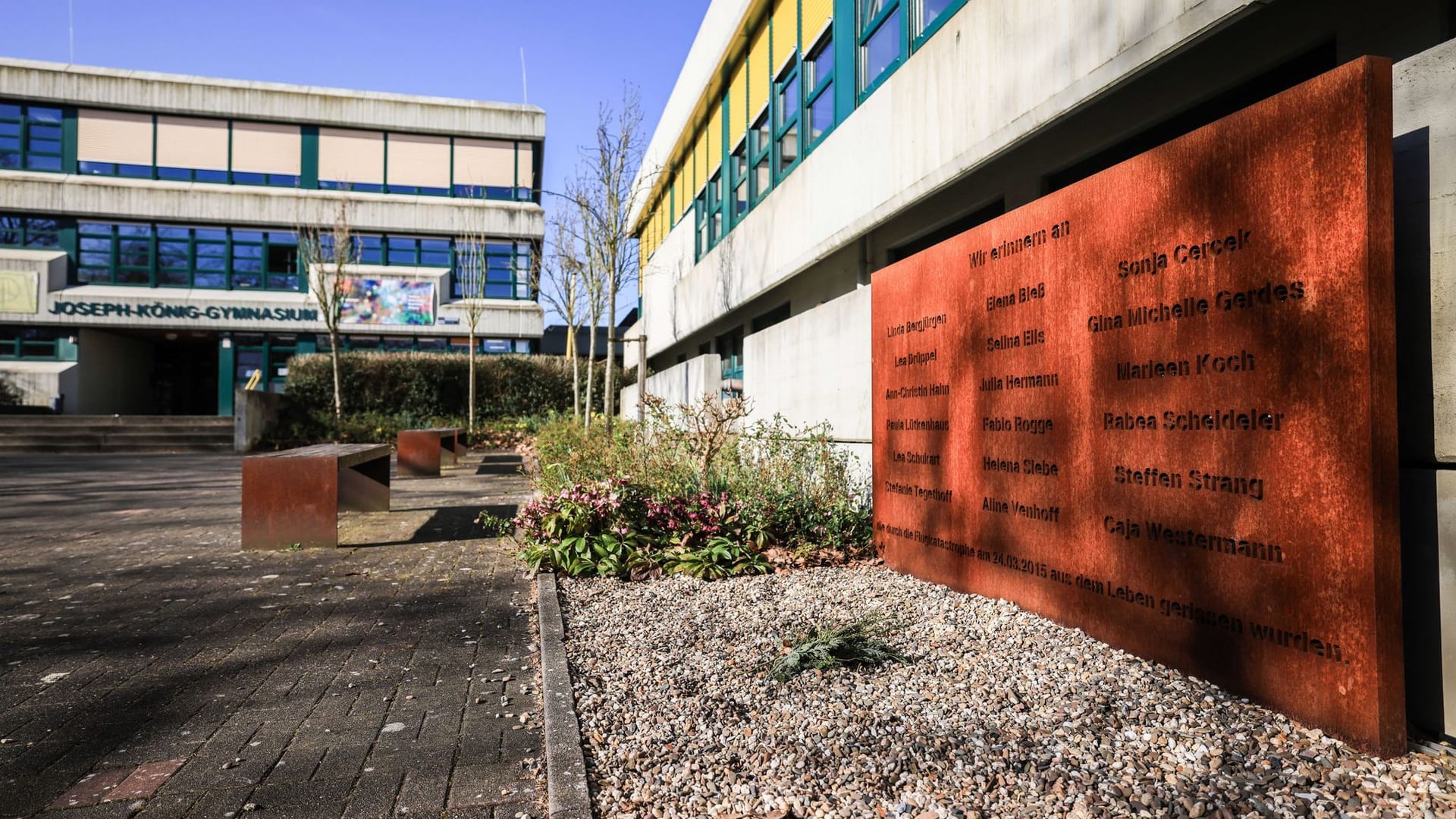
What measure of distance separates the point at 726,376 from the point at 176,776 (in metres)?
12.8

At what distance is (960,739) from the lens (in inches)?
105

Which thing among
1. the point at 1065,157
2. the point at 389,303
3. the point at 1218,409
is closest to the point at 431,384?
the point at 389,303

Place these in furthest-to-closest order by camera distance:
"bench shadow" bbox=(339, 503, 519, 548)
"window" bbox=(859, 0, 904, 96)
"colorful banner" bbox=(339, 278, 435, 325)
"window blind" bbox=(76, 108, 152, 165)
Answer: "colorful banner" bbox=(339, 278, 435, 325)
"window blind" bbox=(76, 108, 152, 165)
"window" bbox=(859, 0, 904, 96)
"bench shadow" bbox=(339, 503, 519, 548)

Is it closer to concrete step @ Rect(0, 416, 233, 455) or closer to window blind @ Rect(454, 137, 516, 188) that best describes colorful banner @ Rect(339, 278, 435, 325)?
window blind @ Rect(454, 137, 516, 188)

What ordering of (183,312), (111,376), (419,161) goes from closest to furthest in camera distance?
(183,312) < (111,376) < (419,161)

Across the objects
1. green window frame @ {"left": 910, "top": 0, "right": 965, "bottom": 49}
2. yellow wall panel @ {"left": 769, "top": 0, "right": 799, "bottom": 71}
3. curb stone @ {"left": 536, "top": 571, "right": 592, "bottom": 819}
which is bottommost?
curb stone @ {"left": 536, "top": 571, "right": 592, "bottom": 819}

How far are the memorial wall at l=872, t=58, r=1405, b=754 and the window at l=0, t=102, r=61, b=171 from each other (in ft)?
115

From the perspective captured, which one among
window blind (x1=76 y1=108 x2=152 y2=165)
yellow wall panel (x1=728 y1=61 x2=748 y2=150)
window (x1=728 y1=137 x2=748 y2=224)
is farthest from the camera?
window blind (x1=76 y1=108 x2=152 y2=165)

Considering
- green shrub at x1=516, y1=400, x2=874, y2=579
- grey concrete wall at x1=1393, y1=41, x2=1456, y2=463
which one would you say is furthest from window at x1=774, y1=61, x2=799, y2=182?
grey concrete wall at x1=1393, y1=41, x2=1456, y2=463

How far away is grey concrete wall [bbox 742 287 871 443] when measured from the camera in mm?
6895

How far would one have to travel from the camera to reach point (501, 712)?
3189 millimetres

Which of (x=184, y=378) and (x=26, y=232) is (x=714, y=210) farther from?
(x=184, y=378)

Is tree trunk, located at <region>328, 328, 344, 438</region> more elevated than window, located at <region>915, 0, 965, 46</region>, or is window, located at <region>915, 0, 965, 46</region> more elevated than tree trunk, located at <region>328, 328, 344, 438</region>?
window, located at <region>915, 0, 965, 46</region>

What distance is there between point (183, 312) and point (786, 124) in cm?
2544
